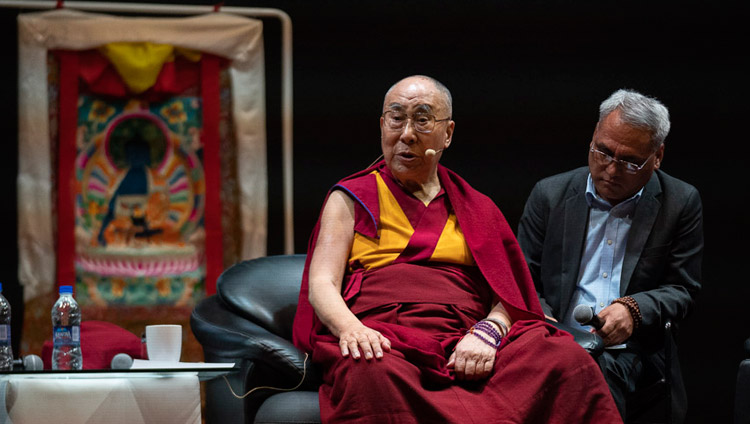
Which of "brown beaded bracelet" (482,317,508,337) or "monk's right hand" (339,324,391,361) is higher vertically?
"monk's right hand" (339,324,391,361)

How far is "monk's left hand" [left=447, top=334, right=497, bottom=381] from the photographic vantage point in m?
2.34

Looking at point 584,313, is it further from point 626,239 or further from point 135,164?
point 135,164

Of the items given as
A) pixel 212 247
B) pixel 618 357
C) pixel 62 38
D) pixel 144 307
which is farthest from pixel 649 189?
pixel 62 38

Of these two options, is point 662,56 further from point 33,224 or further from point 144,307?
point 33,224

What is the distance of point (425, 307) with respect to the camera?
252 centimetres

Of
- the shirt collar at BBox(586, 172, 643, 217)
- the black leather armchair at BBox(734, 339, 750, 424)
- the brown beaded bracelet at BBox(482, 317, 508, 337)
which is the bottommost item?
the black leather armchair at BBox(734, 339, 750, 424)

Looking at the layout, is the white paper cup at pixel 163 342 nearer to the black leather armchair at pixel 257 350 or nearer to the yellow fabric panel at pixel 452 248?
the black leather armchair at pixel 257 350

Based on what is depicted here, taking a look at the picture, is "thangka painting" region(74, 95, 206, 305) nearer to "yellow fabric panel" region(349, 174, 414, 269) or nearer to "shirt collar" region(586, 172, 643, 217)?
"yellow fabric panel" region(349, 174, 414, 269)

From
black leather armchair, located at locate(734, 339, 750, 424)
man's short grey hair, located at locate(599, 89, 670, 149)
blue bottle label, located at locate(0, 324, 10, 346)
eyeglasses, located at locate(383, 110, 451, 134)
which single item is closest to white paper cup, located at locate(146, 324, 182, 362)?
blue bottle label, located at locate(0, 324, 10, 346)

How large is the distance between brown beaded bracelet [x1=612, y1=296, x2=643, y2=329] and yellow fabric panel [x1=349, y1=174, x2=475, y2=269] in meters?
0.49

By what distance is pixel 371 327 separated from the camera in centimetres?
243

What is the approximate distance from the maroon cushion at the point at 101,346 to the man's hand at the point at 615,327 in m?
1.55

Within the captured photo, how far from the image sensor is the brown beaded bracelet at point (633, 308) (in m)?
2.76

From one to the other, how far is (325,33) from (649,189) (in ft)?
4.88
